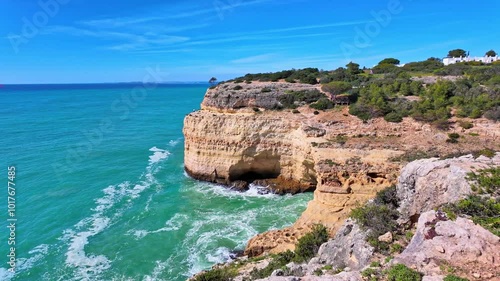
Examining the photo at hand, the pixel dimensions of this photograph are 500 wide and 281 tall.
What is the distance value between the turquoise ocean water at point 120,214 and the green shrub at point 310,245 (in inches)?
213

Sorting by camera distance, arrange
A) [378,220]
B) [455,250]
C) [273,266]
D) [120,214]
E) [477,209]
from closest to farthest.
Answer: [455,250] → [477,209] → [378,220] → [273,266] → [120,214]

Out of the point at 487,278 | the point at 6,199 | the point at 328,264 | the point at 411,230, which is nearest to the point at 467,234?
the point at 487,278

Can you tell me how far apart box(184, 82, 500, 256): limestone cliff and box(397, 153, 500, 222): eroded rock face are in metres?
6.45

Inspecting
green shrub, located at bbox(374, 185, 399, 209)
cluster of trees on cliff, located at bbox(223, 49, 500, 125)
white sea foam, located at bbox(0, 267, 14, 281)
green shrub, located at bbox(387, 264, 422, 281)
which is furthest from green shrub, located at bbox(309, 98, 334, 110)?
white sea foam, located at bbox(0, 267, 14, 281)

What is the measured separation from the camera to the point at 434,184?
11352 mm

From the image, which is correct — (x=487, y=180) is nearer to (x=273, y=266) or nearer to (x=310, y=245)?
(x=310, y=245)

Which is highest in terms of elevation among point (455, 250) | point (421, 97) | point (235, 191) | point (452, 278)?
point (421, 97)

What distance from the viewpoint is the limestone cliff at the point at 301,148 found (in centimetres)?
2012

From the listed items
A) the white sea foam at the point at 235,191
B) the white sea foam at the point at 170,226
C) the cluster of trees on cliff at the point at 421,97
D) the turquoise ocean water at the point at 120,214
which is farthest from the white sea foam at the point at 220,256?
the cluster of trees on cliff at the point at 421,97

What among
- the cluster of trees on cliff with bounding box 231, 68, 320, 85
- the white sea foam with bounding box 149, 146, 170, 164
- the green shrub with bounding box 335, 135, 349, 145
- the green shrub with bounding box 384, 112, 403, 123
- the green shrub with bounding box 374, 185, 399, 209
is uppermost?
the cluster of trees on cliff with bounding box 231, 68, 320, 85

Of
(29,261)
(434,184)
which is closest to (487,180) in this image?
(434,184)

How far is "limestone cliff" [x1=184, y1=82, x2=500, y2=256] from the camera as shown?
2012 centimetres

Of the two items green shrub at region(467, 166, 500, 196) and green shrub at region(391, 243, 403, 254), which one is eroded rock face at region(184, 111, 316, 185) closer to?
green shrub at region(467, 166, 500, 196)

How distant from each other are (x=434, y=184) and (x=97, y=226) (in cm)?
1995
